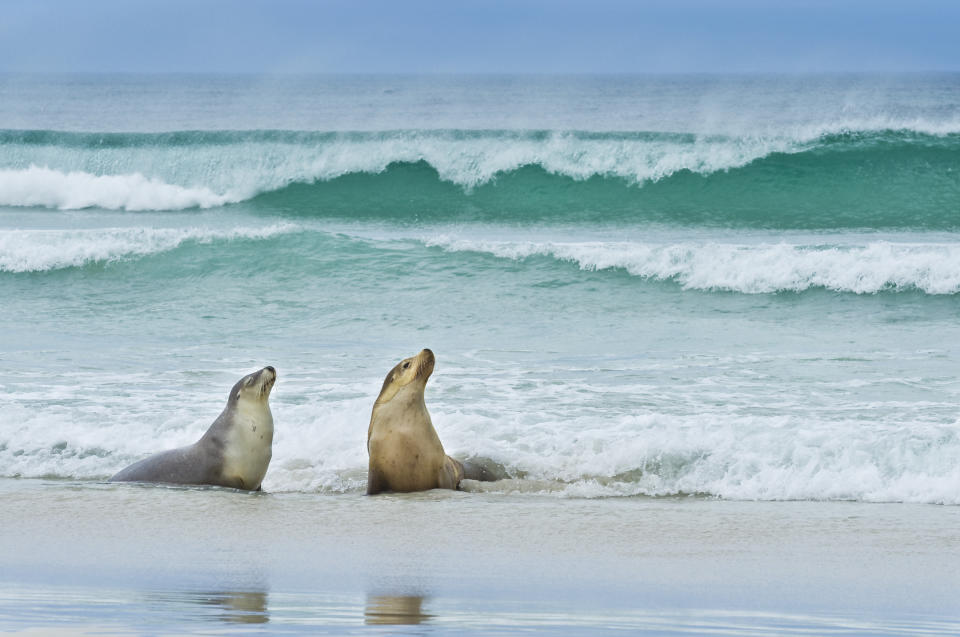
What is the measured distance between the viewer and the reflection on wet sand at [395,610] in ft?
15.0

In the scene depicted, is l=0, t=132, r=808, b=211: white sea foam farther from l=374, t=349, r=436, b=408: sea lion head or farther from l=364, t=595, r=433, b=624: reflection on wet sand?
l=364, t=595, r=433, b=624: reflection on wet sand

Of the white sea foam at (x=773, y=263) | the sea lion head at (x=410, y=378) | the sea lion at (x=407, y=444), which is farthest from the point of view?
the white sea foam at (x=773, y=263)

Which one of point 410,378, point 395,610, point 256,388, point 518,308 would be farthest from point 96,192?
point 395,610

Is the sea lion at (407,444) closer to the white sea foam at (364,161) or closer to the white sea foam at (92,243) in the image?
the white sea foam at (92,243)

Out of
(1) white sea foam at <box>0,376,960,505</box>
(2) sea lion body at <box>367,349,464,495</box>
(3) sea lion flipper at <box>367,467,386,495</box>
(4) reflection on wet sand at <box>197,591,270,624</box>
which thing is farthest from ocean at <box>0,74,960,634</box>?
(4) reflection on wet sand at <box>197,591,270,624</box>

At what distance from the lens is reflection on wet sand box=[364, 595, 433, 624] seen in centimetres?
457

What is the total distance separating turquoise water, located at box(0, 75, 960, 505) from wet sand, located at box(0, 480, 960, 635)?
2.95ft

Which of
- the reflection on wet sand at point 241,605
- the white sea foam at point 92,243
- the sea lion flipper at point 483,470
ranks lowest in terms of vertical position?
the sea lion flipper at point 483,470

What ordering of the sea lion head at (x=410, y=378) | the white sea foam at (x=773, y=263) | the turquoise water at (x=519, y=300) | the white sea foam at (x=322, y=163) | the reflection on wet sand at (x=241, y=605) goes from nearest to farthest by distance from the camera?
the reflection on wet sand at (x=241, y=605) < the sea lion head at (x=410, y=378) < the turquoise water at (x=519, y=300) < the white sea foam at (x=773, y=263) < the white sea foam at (x=322, y=163)

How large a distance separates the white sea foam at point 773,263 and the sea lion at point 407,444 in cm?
→ 869

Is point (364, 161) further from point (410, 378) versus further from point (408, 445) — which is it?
point (408, 445)

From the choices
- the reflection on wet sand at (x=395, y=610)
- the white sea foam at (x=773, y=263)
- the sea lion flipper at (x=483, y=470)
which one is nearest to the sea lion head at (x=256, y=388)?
the sea lion flipper at (x=483, y=470)

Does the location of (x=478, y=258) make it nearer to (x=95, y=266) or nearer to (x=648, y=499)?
(x=95, y=266)

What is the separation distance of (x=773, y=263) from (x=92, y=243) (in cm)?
951
